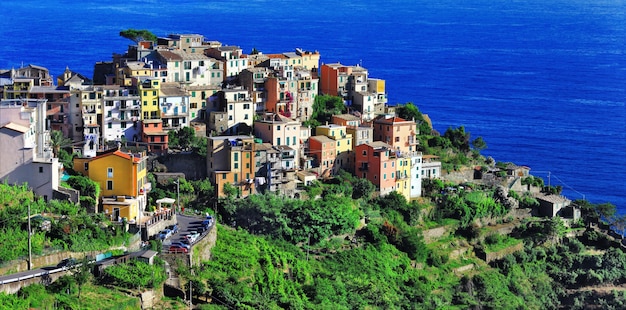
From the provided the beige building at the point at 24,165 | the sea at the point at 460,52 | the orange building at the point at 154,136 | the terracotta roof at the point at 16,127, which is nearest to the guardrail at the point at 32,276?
the beige building at the point at 24,165

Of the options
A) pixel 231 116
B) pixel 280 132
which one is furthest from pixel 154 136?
pixel 280 132

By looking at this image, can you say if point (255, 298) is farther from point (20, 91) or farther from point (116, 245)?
point (20, 91)

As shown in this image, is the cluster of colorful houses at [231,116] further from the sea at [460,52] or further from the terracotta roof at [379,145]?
the sea at [460,52]

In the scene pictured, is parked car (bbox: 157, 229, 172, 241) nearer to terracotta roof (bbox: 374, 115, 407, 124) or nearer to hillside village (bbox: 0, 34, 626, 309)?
hillside village (bbox: 0, 34, 626, 309)

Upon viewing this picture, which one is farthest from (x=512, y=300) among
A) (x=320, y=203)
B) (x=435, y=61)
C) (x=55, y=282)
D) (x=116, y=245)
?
(x=435, y=61)

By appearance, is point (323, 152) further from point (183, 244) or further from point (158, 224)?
point (183, 244)

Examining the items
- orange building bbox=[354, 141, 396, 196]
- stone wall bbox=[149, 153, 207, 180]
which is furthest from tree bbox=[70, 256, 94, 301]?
orange building bbox=[354, 141, 396, 196]
